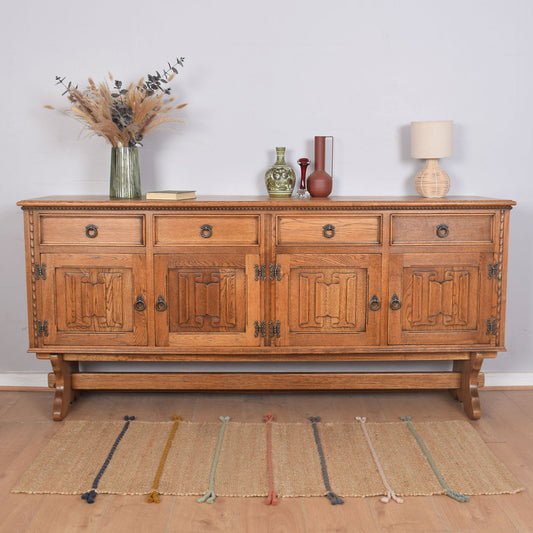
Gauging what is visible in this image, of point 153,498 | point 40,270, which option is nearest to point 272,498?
point 153,498

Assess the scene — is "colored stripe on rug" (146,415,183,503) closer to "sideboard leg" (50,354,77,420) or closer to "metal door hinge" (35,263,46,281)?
"sideboard leg" (50,354,77,420)

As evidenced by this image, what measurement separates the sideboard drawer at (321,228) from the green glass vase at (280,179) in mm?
278

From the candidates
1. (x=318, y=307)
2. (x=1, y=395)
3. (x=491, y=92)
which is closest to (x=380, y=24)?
(x=491, y=92)

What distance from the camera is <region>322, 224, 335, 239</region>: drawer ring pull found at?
9.71 ft

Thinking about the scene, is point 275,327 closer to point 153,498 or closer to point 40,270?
point 153,498

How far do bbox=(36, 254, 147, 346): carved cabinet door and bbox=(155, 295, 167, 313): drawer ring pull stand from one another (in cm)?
6

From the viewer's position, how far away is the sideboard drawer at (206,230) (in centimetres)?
296

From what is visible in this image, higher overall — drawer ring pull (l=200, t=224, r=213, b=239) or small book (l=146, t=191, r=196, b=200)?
small book (l=146, t=191, r=196, b=200)

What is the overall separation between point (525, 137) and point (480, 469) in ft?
5.53

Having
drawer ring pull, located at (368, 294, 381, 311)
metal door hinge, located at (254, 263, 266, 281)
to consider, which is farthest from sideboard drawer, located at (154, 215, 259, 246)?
drawer ring pull, located at (368, 294, 381, 311)

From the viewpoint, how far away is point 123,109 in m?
3.05

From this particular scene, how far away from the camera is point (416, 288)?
3.00 meters

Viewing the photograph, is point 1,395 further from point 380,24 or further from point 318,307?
point 380,24

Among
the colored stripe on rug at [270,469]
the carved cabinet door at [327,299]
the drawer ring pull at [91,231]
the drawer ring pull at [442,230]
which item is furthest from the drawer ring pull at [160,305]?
the drawer ring pull at [442,230]
